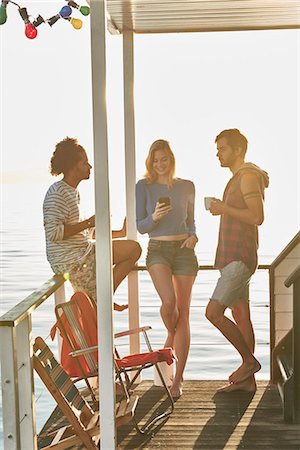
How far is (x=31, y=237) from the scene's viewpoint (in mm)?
31250

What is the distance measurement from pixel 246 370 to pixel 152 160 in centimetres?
144

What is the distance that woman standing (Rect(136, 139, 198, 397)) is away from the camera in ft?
20.0

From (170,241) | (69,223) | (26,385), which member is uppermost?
(69,223)

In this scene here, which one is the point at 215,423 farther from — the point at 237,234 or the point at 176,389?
the point at 237,234

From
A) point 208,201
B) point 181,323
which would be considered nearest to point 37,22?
point 208,201

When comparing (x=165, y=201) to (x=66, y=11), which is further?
(x=165, y=201)

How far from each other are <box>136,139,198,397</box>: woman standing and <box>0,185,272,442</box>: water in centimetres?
81

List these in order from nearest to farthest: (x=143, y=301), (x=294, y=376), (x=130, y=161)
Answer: (x=294, y=376)
(x=130, y=161)
(x=143, y=301)

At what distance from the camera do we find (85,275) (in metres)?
5.87

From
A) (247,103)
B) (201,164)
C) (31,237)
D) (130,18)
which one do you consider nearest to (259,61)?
(247,103)

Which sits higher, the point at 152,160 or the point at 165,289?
the point at 152,160

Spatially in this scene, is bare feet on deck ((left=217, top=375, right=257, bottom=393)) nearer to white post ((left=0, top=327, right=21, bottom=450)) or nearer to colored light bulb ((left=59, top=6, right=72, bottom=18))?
white post ((left=0, top=327, right=21, bottom=450))

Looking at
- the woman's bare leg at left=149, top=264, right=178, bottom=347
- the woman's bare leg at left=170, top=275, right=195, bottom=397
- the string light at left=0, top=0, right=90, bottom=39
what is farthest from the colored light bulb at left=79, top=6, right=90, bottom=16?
the woman's bare leg at left=170, top=275, right=195, bottom=397

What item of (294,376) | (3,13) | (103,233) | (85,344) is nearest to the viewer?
(103,233)
